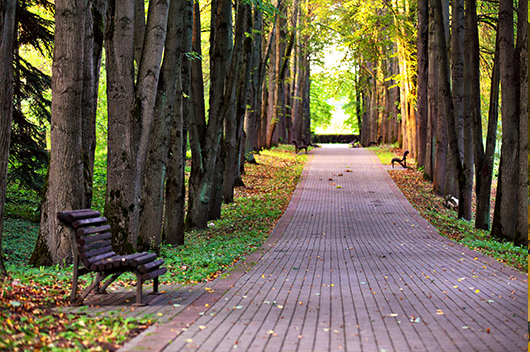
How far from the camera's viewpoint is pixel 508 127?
46.5 ft

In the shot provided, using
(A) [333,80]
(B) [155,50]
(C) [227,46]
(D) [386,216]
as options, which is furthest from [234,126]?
(A) [333,80]

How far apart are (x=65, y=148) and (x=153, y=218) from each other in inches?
124

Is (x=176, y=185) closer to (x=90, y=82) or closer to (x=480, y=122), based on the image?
(x=90, y=82)

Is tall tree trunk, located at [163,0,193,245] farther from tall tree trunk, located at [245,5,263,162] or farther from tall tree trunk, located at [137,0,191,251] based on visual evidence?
tall tree trunk, located at [245,5,263,162]

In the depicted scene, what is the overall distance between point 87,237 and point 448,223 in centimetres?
1375

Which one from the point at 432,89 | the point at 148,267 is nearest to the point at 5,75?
the point at 148,267

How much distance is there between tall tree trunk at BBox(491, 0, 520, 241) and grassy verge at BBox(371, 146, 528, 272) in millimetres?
716

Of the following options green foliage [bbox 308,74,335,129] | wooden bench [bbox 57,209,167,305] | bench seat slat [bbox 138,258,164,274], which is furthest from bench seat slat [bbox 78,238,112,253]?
green foliage [bbox 308,74,335,129]

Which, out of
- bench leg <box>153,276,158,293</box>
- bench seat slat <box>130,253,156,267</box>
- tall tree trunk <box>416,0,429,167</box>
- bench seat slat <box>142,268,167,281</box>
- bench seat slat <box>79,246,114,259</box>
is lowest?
bench leg <box>153,276,158,293</box>

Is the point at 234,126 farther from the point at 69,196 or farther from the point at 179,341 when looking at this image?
the point at 179,341

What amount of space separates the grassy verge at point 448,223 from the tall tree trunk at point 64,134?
25.6ft

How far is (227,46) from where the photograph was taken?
51.4 ft

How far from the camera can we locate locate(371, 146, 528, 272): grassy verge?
11725 mm

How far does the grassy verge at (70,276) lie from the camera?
199 inches
